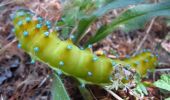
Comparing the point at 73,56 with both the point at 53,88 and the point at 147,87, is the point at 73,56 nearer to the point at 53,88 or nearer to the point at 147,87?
the point at 53,88

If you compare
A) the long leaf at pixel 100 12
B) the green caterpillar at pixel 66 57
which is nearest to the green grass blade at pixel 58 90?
the green caterpillar at pixel 66 57

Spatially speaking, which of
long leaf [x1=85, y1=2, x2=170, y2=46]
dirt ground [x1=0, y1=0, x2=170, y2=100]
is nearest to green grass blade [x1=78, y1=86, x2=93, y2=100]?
dirt ground [x1=0, y1=0, x2=170, y2=100]

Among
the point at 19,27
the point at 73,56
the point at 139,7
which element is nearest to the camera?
the point at 73,56

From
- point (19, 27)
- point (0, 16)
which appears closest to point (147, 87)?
point (19, 27)

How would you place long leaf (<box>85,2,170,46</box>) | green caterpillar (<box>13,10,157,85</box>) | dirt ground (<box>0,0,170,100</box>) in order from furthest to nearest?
long leaf (<box>85,2,170,46</box>)
dirt ground (<box>0,0,170,100</box>)
green caterpillar (<box>13,10,157,85</box>)

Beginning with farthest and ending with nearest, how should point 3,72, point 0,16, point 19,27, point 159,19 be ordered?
point 159,19 → point 0,16 → point 3,72 → point 19,27

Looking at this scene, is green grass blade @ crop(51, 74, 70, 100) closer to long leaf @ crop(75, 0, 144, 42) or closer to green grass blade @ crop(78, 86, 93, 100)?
green grass blade @ crop(78, 86, 93, 100)

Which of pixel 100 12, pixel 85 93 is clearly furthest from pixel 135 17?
pixel 85 93
